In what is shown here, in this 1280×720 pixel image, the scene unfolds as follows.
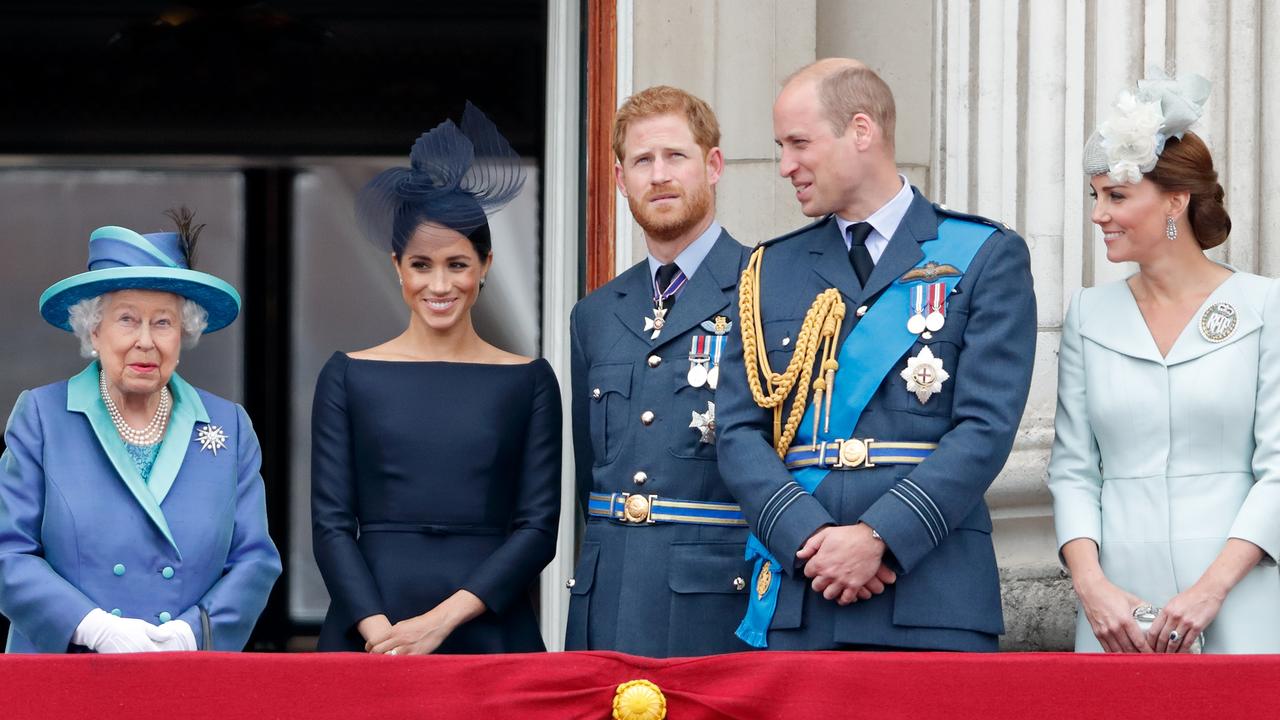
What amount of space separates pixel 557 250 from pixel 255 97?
3150mm

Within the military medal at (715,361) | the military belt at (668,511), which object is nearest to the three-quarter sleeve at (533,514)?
the military belt at (668,511)

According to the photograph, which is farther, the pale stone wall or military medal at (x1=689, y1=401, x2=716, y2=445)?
the pale stone wall

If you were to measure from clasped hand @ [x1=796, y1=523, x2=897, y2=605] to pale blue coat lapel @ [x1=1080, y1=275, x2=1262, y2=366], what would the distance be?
26.1 inches

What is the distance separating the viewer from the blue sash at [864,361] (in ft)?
11.0

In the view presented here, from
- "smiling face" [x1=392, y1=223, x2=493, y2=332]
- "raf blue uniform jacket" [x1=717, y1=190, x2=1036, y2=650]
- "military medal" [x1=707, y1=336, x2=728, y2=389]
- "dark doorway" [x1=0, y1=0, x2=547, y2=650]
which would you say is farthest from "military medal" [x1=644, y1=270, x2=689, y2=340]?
"dark doorway" [x1=0, y1=0, x2=547, y2=650]

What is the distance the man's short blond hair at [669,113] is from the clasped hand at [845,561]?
1.07m

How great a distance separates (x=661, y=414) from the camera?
12.5 feet

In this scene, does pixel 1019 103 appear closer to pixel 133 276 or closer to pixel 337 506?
pixel 337 506

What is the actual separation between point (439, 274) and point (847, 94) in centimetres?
97

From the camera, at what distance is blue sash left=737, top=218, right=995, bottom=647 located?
3354 mm

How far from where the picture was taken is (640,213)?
395 centimetres

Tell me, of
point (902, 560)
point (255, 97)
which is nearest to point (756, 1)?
point (902, 560)

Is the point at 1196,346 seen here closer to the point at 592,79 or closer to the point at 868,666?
the point at 868,666

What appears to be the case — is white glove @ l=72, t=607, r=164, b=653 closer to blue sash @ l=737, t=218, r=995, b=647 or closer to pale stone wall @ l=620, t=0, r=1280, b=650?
blue sash @ l=737, t=218, r=995, b=647
